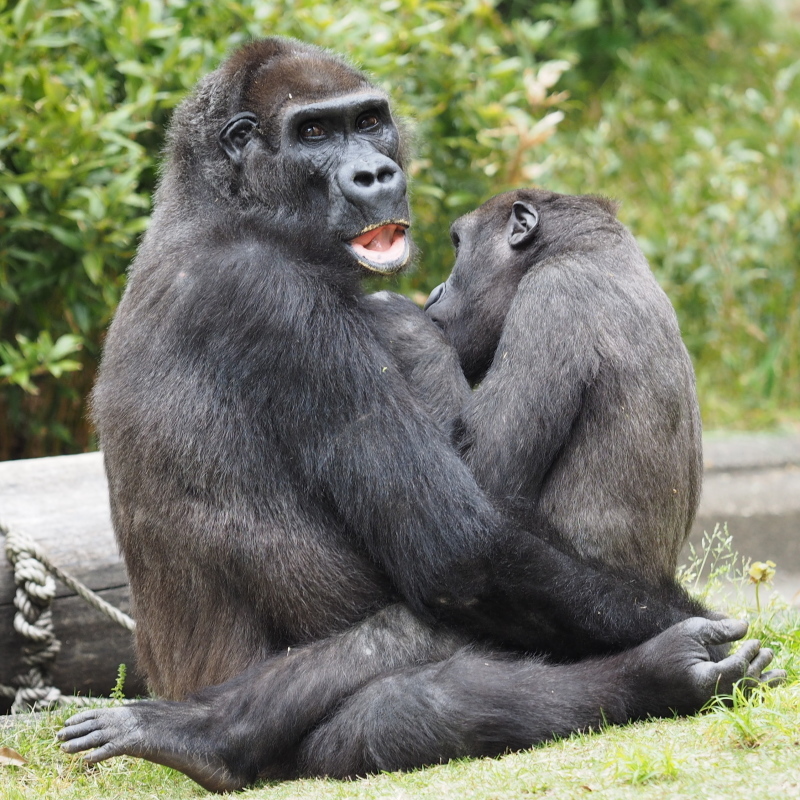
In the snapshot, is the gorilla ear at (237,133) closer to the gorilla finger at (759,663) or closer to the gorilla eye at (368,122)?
the gorilla eye at (368,122)

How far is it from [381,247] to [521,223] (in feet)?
1.86

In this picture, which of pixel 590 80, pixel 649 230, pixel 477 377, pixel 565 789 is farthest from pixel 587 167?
pixel 565 789

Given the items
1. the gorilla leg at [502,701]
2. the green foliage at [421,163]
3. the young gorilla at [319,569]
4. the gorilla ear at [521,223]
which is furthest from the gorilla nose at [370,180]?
the gorilla leg at [502,701]

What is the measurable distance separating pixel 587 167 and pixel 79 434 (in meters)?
5.24

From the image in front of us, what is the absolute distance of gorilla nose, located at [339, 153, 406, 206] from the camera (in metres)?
3.84

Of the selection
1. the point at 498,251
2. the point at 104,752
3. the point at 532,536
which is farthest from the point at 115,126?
the point at 104,752

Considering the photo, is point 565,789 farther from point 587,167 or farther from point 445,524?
point 587,167

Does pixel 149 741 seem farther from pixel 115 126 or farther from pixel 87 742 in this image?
pixel 115 126

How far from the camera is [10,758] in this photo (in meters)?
3.74

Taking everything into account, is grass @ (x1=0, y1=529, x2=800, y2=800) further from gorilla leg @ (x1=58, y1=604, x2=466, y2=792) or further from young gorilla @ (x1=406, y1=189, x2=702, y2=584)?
young gorilla @ (x1=406, y1=189, x2=702, y2=584)

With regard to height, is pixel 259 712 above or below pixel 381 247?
below

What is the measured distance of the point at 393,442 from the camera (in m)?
3.44

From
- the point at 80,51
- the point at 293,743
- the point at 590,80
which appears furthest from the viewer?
the point at 590,80

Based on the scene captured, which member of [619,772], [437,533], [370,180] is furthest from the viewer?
[370,180]
